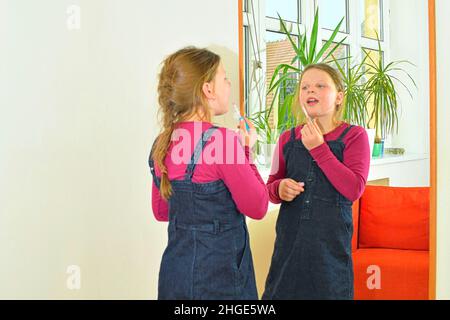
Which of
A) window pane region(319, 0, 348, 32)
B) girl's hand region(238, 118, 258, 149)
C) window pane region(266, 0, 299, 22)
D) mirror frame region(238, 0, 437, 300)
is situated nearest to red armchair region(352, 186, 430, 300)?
mirror frame region(238, 0, 437, 300)

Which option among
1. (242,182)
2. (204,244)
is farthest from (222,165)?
(204,244)

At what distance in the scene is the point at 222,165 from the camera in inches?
51.4

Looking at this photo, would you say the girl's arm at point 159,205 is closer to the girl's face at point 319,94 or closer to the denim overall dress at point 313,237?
the denim overall dress at point 313,237

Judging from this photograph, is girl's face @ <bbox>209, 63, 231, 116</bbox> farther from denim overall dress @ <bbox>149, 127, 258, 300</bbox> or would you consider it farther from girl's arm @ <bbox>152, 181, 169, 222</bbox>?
girl's arm @ <bbox>152, 181, 169, 222</bbox>

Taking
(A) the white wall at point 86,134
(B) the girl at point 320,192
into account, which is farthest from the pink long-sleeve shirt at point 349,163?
(A) the white wall at point 86,134

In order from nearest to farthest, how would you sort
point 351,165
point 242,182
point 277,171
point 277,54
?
point 242,182 < point 351,165 < point 277,171 < point 277,54

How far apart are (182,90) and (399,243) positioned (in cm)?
61

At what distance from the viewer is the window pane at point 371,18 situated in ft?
4.53

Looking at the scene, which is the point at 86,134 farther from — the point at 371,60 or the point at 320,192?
the point at 371,60

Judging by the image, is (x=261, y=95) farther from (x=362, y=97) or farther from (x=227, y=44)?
(x=362, y=97)

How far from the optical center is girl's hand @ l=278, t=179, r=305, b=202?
146cm

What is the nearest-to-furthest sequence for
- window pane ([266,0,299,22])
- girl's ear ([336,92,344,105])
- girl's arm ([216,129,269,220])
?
1. girl's arm ([216,129,269,220])
2. girl's ear ([336,92,344,105])
3. window pane ([266,0,299,22])
